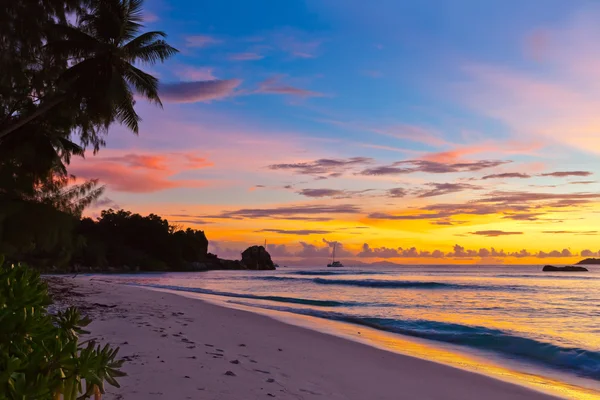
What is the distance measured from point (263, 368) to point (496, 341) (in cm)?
780

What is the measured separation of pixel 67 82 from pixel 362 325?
1252 centimetres

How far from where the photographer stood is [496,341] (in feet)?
38.3

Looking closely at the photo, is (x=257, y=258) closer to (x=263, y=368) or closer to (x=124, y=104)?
(x=124, y=104)

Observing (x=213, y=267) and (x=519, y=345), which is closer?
(x=519, y=345)

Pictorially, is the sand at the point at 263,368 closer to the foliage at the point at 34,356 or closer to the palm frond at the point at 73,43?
the foliage at the point at 34,356

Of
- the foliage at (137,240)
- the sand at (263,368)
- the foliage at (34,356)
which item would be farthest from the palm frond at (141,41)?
the foliage at (137,240)

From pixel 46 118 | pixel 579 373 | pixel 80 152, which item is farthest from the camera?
pixel 80 152

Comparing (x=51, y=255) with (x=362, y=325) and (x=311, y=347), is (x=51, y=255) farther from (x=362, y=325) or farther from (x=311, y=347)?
(x=311, y=347)

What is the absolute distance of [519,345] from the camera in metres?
11.2

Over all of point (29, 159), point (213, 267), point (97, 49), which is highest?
point (97, 49)

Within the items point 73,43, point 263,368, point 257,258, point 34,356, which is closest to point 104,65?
point 73,43

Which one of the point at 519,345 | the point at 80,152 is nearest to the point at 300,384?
the point at 519,345

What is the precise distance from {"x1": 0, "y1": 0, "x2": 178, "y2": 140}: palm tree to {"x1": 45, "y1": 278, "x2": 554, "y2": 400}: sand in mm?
7990

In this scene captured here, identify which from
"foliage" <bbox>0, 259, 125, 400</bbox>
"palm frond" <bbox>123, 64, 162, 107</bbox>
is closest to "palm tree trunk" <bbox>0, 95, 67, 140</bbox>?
"palm frond" <bbox>123, 64, 162, 107</bbox>
